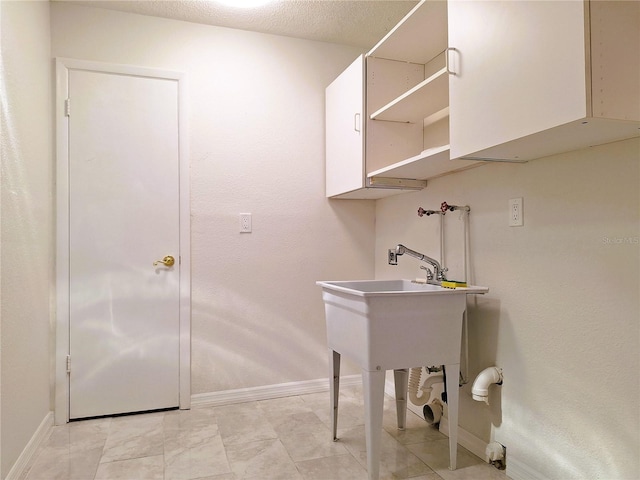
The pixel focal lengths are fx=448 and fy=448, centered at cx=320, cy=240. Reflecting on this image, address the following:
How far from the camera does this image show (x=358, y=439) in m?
2.20

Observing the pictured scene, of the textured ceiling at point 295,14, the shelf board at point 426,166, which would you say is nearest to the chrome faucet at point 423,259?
the shelf board at point 426,166

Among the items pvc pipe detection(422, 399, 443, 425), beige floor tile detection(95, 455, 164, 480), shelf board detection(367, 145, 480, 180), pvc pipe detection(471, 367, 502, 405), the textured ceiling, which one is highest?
the textured ceiling

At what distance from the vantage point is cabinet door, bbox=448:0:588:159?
1.16 meters

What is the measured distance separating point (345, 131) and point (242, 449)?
1.80 metres

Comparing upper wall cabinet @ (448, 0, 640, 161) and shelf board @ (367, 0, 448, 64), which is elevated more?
shelf board @ (367, 0, 448, 64)

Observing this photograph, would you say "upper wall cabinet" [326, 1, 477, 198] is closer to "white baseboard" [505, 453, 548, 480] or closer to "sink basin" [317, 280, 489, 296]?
"sink basin" [317, 280, 489, 296]

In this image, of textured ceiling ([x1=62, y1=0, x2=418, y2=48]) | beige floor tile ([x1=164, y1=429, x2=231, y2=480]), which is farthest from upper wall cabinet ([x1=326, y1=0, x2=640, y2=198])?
beige floor tile ([x1=164, y1=429, x2=231, y2=480])

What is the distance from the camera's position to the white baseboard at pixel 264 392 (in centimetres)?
269

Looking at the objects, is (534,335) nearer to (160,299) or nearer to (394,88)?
(394,88)

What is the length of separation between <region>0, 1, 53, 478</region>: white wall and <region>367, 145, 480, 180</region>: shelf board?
1.65 m

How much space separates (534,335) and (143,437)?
190 cm

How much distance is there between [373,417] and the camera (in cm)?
176

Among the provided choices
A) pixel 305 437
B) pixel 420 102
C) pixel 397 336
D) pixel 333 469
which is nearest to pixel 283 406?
pixel 305 437

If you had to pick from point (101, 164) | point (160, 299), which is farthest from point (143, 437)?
point (101, 164)
